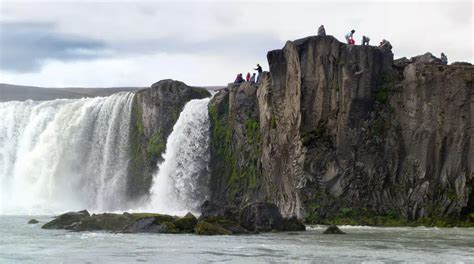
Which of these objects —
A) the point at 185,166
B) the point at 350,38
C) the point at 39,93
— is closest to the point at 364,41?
the point at 350,38

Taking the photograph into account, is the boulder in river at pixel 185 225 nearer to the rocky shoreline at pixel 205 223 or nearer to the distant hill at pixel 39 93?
the rocky shoreline at pixel 205 223

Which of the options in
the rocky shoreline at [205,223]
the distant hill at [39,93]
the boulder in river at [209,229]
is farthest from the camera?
the distant hill at [39,93]

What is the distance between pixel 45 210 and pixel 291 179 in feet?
104

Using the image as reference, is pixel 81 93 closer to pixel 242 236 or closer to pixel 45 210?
pixel 45 210

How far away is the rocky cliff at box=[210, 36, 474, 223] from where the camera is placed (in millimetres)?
63406

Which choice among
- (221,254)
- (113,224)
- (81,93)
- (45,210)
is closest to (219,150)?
(45,210)

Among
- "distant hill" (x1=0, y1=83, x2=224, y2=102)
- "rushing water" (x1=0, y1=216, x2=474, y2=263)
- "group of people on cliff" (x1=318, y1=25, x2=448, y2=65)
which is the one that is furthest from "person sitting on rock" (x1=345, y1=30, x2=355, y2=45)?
"distant hill" (x1=0, y1=83, x2=224, y2=102)

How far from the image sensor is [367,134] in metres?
66.5

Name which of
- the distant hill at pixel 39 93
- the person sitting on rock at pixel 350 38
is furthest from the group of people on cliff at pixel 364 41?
the distant hill at pixel 39 93

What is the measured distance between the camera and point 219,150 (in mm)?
81375

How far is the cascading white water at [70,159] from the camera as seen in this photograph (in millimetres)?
90875

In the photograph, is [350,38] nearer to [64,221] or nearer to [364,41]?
[364,41]

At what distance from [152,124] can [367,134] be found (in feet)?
94.4

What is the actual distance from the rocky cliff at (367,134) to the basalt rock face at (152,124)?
17.5m
